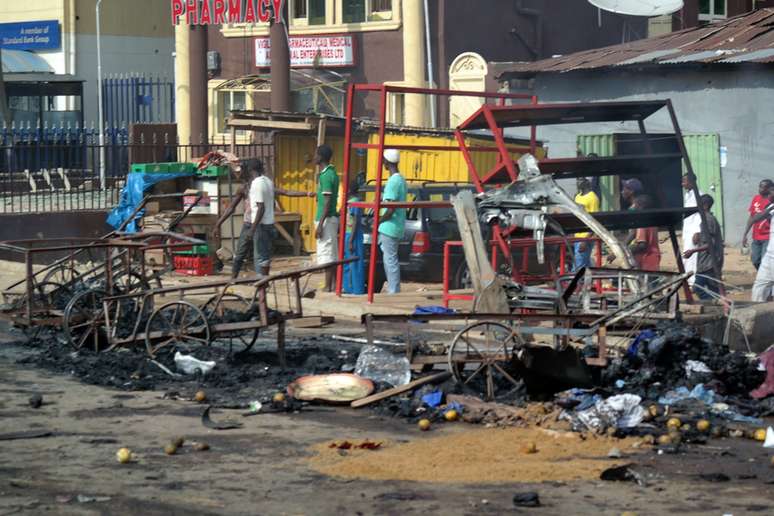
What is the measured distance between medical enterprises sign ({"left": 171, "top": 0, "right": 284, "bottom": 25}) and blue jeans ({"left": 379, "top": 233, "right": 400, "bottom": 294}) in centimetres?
1339

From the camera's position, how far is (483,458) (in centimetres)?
794

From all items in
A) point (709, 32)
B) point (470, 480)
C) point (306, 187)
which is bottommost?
point (470, 480)

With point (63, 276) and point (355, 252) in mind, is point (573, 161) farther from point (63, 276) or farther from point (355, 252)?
point (63, 276)

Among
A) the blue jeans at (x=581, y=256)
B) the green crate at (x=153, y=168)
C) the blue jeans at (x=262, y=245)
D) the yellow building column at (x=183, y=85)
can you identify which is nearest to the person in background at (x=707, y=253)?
the blue jeans at (x=581, y=256)

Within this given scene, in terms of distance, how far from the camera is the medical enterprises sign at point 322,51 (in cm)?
3119

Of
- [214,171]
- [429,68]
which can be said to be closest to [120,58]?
[429,68]

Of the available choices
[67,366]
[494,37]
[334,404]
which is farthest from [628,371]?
[494,37]

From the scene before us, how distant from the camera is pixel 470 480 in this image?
7398mm

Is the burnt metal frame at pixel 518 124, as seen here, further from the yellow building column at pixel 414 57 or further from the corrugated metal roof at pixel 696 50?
the yellow building column at pixel 414 57

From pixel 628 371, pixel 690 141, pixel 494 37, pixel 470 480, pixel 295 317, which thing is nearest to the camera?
pixel 470 480

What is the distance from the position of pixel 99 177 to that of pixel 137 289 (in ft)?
40.0

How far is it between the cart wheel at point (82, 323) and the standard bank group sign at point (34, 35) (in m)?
26.3

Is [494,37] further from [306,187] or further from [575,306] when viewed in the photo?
[575,306]

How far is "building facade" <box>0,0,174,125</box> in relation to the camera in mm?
36469
